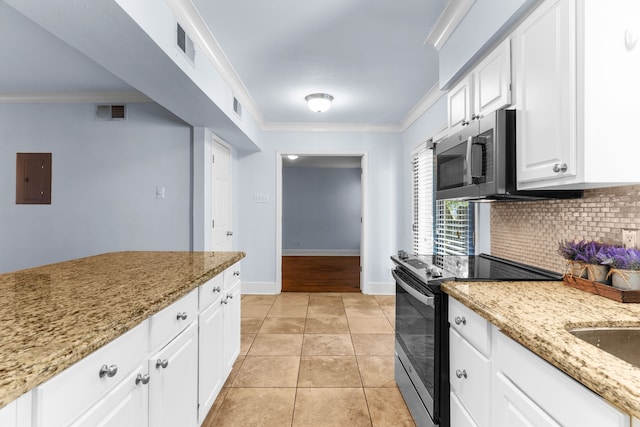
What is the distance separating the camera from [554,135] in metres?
1.24

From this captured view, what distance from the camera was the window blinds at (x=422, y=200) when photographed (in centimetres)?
362

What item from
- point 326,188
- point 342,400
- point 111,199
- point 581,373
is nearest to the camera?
point 581,373

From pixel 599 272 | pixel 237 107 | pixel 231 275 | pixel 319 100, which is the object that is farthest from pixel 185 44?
pixel 599 272

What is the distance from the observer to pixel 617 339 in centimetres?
97

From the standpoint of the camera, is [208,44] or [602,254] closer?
[602,254]

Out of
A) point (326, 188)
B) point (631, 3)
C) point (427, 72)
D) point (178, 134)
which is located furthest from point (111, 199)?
point (326, 188)

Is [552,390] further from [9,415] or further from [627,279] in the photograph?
[9,415]

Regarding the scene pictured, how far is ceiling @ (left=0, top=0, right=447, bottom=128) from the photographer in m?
2.05

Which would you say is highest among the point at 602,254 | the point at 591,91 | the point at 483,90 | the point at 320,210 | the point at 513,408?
the point at 483,90

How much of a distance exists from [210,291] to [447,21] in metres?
2.19

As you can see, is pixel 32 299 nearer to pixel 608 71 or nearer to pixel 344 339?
pixel 608 71

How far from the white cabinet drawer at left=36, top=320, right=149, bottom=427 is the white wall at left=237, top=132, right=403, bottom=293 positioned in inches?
141

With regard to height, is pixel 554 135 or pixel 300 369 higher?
pixel 554 135

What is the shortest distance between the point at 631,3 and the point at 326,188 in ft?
24.9
